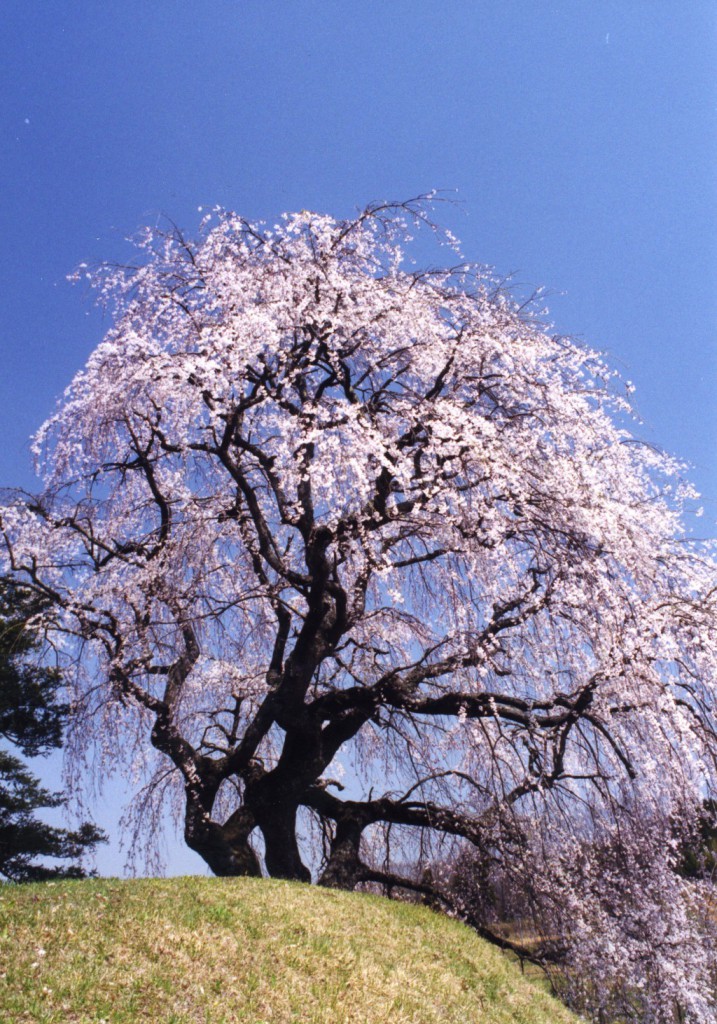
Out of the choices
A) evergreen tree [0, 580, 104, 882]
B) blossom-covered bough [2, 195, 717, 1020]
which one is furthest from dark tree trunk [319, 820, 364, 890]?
evergreen tree [0, 580, 104, 882]

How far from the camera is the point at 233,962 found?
594 cm

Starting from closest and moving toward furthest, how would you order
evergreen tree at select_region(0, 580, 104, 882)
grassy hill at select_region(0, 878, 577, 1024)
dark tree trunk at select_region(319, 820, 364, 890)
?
grassy hill at select_region(0, 878, 577, 1024) → dark tree trunk at select_region(319, 820, 364, 890) → evergreen tree at select_region(0, 580, 104, 882)

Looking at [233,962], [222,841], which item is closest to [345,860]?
[222,841]

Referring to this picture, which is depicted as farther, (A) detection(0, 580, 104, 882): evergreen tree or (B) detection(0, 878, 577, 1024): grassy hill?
(A) detection(0, 580, 104, 882): evergreen tree

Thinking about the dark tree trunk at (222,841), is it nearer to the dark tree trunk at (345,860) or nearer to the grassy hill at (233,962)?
the dark tree trunk at (345,860)

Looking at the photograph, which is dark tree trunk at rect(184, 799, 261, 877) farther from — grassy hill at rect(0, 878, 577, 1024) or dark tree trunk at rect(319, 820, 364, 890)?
grassy hill at rect(0, 878, 577, 1024)

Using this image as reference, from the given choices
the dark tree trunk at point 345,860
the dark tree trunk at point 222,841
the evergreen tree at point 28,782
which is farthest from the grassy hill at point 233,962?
the evergreen tree at point 28,782

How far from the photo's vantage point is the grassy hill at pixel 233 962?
16.6 ft

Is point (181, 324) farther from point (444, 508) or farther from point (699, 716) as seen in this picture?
point (699, 716)

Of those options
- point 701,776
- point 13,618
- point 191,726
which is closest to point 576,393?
point 701,776

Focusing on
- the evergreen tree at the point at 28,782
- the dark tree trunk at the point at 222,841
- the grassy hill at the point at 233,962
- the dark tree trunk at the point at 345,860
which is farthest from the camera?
the evergreen tree at the point at 28,782

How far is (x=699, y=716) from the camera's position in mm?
8812

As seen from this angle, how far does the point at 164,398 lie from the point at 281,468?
6.33 ft

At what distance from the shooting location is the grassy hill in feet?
16.6
